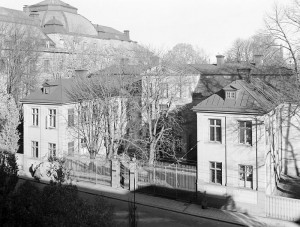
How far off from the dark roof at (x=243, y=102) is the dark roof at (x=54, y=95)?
13164 mm

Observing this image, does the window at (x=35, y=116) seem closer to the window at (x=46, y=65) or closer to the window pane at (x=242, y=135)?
the window pane at (x=242, y=135)

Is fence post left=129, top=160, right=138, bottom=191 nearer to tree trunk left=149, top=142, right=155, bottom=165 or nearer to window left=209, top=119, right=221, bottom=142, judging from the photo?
tree trunk left=149, top=142, right=155, bottom=165

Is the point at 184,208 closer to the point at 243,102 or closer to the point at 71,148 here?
the point at 243,102

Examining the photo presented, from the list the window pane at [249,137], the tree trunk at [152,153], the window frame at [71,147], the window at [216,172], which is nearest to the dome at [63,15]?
the window frame at [71,147]

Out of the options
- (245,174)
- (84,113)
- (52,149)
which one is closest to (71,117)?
(84,113)

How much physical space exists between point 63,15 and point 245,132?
6787 centimetres

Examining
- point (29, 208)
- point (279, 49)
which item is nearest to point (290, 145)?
point (279, 49)

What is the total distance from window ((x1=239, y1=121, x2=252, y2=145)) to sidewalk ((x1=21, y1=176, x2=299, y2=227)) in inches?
186

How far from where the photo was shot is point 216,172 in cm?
2531

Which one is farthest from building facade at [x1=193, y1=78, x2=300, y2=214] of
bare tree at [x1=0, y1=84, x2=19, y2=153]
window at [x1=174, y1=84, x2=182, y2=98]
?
bare tree at [x1=0, y1=84, x2=19, y2=153]

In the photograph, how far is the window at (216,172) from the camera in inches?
993

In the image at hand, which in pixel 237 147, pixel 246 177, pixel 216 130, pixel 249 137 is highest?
pixel 216 130

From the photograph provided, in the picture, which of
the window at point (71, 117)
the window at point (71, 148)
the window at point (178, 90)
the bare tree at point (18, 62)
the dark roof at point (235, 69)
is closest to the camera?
the dark roof at point (235, 69)

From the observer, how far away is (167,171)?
26.6 metres
